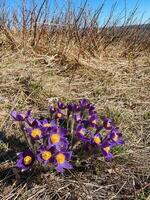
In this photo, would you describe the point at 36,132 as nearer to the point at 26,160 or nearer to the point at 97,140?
the point at 26,160

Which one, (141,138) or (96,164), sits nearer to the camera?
(96,164)

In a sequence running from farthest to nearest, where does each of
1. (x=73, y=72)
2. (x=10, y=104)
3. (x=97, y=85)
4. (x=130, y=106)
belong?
(x=73, y=72)
(x=97, y=85)
(x=130, y=106)
(x=10, y=104)

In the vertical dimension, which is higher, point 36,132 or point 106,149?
point 36,132

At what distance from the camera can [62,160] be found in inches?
75.4

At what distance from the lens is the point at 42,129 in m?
1.98

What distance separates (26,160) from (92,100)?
1.48m

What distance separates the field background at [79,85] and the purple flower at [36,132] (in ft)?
0.69

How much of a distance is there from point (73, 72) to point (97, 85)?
416mm

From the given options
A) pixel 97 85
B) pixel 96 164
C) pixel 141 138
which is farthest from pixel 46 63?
pixel 96 164

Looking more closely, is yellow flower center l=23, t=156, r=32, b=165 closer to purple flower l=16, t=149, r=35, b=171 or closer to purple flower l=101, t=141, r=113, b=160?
purple flower l=16, t=149, r=35, b=171

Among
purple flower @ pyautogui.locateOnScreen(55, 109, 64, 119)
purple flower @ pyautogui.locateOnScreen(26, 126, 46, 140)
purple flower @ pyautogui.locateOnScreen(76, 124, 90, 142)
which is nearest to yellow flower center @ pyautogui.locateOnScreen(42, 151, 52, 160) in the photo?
purple flower @ pyautogui.locateOnScreen(26, 126, 46, 140)

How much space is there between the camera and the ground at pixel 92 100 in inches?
77.9

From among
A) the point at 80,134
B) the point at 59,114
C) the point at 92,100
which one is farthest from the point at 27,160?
the point at 92,100

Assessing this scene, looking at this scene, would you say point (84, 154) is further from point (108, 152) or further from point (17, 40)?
point (17, 40)
